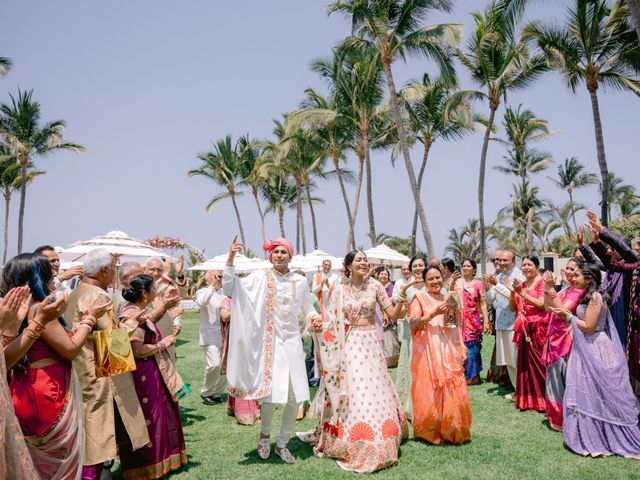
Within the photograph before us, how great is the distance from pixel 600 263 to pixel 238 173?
35402 mm

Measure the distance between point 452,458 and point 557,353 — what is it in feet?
6.42

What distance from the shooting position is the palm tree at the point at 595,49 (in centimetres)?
1415

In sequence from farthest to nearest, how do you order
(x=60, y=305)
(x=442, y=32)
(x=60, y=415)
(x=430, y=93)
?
(x=430, y=93)
(x=442, y=32)
(x=60, y=415)
(x=60, y=305)

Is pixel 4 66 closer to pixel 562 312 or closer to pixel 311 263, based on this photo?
pixel 311 263

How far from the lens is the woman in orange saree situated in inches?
202

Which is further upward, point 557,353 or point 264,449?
point 557,353

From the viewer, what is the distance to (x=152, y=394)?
4.37 metres

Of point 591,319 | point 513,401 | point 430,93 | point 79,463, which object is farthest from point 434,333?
point 430,93

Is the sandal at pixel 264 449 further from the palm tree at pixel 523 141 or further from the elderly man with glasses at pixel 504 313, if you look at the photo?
the palm tree at pixel 523 141

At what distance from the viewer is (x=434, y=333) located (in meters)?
5.38

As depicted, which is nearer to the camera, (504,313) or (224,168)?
(504,313)

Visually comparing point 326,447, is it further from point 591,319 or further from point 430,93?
point 430,93

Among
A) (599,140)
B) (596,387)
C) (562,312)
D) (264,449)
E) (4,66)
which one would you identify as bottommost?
(264,449)

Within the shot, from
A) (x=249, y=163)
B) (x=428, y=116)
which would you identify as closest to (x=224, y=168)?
(x=249, y=163)
